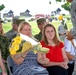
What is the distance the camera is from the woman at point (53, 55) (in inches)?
144

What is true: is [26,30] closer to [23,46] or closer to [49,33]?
[49,33]

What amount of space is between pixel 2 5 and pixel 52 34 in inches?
92.1

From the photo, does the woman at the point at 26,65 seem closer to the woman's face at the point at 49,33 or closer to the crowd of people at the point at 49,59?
the crowd of people at the point at 49,59

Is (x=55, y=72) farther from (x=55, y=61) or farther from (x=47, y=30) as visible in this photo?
(x=47, y=30)

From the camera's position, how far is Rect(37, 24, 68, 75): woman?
3664mm

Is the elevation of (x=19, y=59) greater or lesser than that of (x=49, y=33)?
lesser

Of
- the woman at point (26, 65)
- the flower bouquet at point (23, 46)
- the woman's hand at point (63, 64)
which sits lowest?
the woman's hand at point (63, 64)

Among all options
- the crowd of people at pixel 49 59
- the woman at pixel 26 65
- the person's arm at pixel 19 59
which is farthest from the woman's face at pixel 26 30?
the person's arm at pixel 19 59

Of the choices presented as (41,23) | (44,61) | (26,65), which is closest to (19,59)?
(26,65)

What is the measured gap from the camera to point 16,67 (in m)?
3.50

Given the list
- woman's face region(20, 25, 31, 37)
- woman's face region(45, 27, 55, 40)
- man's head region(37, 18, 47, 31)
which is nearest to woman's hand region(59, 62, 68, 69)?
woman's face region(45, 27, 55, 40)

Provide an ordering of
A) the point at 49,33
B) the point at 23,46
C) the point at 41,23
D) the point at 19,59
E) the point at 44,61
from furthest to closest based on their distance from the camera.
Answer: the point at 41,23 < the point at 49,33 < the point at 44,61 < the point at 19,59 < the point at 23,46

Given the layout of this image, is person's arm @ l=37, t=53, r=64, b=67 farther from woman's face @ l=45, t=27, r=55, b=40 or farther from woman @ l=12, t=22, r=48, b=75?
woman's face @ l=45, t=27, r=55, b=40

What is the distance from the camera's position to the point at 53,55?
12.4 ft
